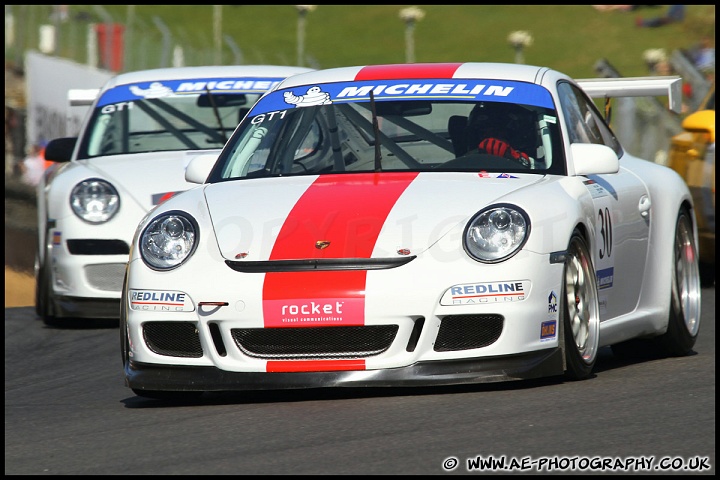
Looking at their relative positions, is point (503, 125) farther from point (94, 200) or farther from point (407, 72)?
point (94, 200)

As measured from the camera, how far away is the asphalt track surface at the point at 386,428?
167 inches

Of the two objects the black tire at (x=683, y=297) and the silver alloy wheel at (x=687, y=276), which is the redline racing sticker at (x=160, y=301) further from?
the silver alloy wheel at (x=687, y=276)

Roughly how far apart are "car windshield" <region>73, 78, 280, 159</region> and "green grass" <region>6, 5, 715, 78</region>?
110ft

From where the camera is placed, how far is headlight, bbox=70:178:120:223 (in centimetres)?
879

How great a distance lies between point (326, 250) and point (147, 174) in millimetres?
3681

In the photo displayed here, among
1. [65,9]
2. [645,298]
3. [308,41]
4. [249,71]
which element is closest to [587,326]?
[645,298]

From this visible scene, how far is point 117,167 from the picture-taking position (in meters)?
8.98

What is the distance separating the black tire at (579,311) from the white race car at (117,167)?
3.50 meters

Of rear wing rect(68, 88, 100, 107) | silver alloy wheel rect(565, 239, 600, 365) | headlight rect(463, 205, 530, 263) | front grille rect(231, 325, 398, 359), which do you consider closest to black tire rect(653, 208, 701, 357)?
silver alloy wheel rect(565, 239, 600, 365)

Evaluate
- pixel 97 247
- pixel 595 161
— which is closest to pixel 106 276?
pixel 97 247

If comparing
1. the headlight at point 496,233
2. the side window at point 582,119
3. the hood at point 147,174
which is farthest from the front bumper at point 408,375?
the hood at point 147,174

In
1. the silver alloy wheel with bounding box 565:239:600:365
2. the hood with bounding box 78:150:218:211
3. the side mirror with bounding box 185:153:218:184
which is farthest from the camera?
the hood with bounding box 78:150:218:211

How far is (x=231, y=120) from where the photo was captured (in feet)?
31.6

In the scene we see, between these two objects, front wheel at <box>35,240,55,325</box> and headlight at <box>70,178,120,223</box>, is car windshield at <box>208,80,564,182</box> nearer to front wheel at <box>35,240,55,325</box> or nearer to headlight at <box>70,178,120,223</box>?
headlight at <box>70,178,120,223</box>
